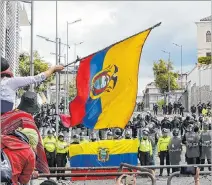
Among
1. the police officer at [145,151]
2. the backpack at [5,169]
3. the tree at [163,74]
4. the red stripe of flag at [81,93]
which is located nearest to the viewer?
the backpack at [5,169]

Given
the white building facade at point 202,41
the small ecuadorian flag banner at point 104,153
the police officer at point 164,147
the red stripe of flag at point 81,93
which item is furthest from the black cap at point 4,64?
the white building facade at point 202,41

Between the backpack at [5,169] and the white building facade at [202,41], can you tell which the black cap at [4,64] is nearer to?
the backpack at [5,169]

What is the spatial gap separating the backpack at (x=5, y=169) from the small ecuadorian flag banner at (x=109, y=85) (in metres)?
2.96

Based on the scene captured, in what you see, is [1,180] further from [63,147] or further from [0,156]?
[63,147]

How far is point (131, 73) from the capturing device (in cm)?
690

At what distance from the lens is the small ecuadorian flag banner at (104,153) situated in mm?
15203

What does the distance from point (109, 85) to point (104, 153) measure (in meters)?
8.42

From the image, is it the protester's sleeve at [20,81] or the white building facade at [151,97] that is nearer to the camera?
the protester's sleeve at [20,81]

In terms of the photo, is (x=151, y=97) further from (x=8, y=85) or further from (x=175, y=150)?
(x=8, y=85)

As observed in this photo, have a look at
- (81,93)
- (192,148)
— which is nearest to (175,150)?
(192,148)

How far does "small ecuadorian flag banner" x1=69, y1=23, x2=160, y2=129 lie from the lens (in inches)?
271

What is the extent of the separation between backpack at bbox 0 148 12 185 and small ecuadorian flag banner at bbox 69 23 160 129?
296 centimetres

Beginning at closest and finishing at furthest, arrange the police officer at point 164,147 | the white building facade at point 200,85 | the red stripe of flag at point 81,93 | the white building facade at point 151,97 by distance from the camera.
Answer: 1. the red stripe of flag at point 81,93
2. the police officer at point 164,147
3. the white building facade at point 200,85
4. the white building facade at point 151,97

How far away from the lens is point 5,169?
3.94 m
